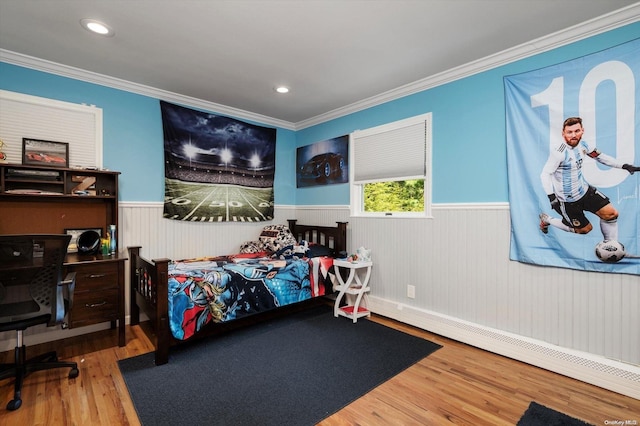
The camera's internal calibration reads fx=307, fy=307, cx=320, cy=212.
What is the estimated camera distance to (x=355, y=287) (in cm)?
351

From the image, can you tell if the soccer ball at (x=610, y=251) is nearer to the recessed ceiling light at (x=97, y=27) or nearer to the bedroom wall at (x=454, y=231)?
the bedroom wall at (x=454, y=231)

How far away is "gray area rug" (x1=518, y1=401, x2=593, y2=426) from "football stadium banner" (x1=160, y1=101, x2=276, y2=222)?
339 cm

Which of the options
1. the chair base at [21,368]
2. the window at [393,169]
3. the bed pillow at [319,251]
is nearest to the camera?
the chair base at [21,368]

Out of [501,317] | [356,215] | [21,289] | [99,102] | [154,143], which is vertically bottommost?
[501,317]

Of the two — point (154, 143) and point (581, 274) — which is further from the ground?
point (154, 143)

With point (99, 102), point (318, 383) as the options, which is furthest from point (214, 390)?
point (99, 102)

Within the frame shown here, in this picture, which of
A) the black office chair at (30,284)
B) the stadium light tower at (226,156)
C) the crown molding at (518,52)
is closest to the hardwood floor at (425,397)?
the black office chair at (30,284)

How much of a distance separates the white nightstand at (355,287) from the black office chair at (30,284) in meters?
2.41

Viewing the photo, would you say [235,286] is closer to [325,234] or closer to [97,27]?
[325,234]

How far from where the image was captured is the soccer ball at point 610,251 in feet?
6.72

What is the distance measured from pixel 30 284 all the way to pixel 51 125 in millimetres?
1618

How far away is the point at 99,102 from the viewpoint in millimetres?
3047

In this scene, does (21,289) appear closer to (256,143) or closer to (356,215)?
(256,143)

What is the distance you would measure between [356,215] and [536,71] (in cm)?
219
